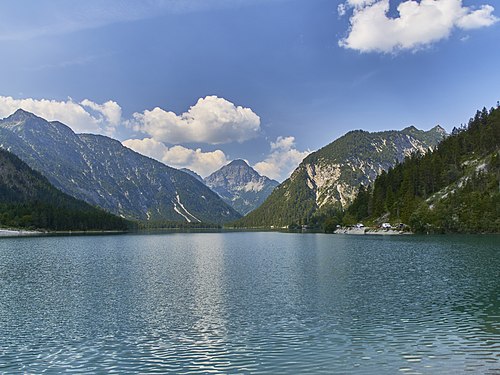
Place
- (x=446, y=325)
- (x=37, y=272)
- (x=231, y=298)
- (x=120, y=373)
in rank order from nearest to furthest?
(x=120, y=373)
(x=446, y=325)
(x=231, y=298)
(x=37, y=272)

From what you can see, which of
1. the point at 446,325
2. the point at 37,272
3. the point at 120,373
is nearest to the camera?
the point at 120,373

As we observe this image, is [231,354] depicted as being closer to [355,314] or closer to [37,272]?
[355,314]

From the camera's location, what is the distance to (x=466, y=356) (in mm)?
25094

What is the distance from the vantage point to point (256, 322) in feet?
116

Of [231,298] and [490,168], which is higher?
[490,168]

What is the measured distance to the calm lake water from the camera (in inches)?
989

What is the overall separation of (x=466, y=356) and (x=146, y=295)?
35658mm

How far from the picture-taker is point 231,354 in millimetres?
26844

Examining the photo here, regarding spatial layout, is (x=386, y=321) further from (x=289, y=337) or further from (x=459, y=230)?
(x=459, y=230)

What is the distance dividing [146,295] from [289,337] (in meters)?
24.8

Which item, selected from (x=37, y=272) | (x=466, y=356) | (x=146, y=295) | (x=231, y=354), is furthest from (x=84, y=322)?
(x=37, y=272)

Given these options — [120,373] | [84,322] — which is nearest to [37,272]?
[84,322]

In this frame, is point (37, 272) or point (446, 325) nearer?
point (446, 325)

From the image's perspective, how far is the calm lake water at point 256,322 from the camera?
82.4 ft
